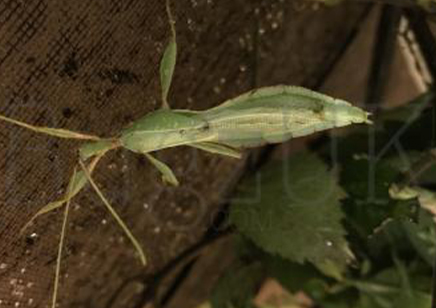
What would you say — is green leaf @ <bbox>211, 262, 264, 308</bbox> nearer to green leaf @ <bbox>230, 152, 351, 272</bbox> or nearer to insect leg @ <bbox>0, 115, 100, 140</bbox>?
green leaf @ <bbox>230, 152, 351, 272</bbox>

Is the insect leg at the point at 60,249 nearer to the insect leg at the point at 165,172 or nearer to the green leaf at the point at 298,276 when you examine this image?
the insect leg at the point at 165,172

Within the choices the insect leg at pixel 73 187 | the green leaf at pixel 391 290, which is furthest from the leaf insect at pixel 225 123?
the green leaf at pixel 391 290

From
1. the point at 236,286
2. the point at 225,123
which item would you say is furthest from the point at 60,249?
the point at 236,286

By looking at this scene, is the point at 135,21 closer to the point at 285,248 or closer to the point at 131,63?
the point at 131,63

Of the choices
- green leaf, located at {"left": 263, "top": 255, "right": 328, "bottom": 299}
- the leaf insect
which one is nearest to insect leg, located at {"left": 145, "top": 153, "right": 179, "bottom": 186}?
the leaf insect

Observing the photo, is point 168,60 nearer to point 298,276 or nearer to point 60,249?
point 60,249

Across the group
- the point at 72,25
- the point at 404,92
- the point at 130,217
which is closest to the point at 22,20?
the point at 72,25
